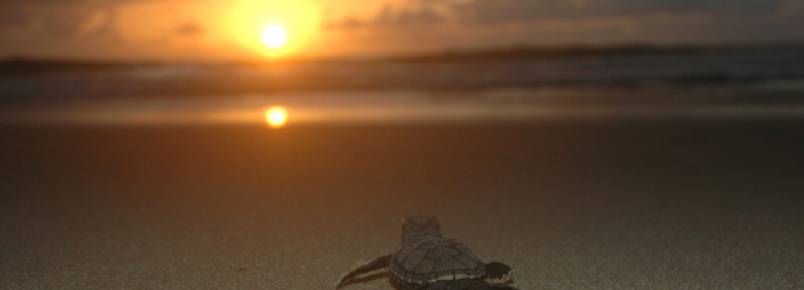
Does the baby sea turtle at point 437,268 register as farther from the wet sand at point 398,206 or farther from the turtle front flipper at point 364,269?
the wet sand at point 398,206

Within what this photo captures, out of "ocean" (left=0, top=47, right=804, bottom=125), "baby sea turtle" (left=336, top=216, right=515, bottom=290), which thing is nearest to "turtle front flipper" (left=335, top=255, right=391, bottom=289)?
"baby sea turtle" (left=336, top=216, right=515, bottom=290)

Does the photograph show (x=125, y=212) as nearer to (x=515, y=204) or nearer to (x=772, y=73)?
(x=515, y=204)

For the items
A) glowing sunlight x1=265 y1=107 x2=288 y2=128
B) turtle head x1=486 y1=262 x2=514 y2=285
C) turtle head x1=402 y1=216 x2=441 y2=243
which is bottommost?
turtle head x1=486 y1=262 x2=514 y2=285

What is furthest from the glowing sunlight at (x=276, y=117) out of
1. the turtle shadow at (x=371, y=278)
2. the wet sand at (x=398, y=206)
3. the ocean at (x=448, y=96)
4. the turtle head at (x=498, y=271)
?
the turtle head at (x=498, y=271)

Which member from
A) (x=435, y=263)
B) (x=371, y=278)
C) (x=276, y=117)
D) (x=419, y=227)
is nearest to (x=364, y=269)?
(x=371, y=278)

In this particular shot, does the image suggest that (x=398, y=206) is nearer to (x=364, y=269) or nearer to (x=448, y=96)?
(x=364, y=269)

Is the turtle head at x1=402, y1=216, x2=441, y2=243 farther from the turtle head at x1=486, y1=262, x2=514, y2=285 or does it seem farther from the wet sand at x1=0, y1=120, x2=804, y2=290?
the turtle head at x1=486, y1=262, x2=514, y2=285
